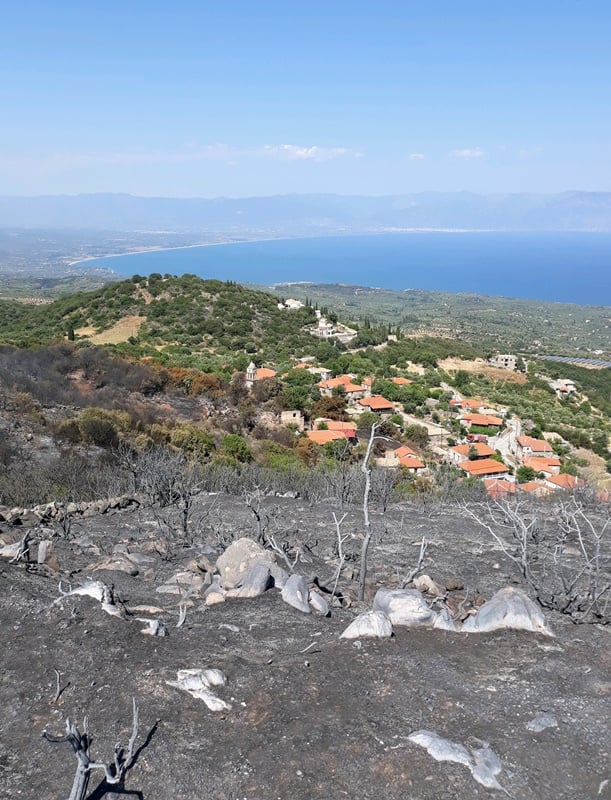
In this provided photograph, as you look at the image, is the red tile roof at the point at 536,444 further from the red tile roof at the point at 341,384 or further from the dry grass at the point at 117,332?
the dry grass at the point at 117,332

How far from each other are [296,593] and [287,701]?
2.09 m

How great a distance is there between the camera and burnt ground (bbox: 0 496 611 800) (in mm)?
4371

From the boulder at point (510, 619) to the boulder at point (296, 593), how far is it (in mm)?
1802

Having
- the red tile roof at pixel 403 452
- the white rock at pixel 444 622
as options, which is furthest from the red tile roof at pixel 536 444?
the white rock at pixel 444 622

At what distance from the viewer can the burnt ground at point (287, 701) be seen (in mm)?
4371

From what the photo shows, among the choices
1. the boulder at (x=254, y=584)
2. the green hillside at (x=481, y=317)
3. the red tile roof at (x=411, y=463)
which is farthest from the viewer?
the green hillside at (x=481, y=317)

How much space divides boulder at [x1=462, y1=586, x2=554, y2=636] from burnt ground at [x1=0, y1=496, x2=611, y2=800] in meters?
0.14

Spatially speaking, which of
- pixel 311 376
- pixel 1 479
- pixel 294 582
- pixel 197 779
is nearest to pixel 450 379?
pixel 311 376

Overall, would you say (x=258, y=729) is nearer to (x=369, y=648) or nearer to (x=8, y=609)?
(x=369, y=648)

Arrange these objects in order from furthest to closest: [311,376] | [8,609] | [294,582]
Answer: [311,376]
[294,582]
[8,609]

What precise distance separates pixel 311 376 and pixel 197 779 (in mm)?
31152

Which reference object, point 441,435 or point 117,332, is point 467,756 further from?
point 117,332

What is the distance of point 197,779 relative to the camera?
4.34m

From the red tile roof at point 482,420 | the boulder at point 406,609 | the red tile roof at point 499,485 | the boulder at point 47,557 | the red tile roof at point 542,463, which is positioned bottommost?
the red tile roof at point 542,463
